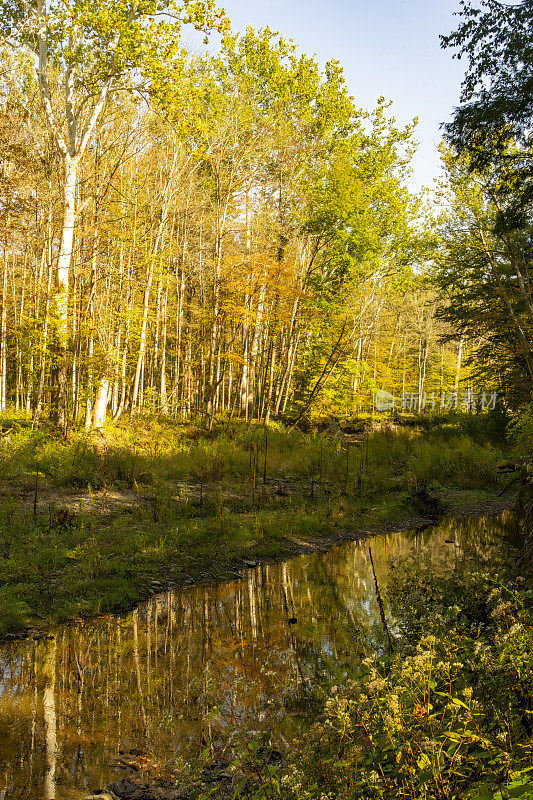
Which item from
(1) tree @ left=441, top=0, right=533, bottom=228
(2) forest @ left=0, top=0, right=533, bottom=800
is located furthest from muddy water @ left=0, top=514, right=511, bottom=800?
(1) tree @ left=441, top=0, right=533, bottom=228

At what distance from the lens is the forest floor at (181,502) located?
24.9ft

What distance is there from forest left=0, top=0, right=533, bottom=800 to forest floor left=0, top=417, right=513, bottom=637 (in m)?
0.06

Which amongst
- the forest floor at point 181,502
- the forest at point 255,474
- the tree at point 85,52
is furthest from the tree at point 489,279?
the tree at point 85,52

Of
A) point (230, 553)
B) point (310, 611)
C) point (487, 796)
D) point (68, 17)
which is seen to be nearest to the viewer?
point (487, 796)

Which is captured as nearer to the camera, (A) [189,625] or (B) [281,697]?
(B) [281,697]

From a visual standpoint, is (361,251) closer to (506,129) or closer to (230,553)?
(506,129)

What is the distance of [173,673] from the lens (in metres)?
5.37

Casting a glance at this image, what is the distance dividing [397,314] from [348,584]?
119 feet

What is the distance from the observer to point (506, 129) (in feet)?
33.6

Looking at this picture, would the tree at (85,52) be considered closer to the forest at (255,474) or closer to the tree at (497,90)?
the forest at (255,474)

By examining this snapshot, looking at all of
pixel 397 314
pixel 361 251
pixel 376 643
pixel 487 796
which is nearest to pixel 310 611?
pixel 376 643

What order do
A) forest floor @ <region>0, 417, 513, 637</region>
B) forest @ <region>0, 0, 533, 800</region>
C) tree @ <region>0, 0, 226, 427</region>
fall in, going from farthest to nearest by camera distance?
tree @ <region>0, 0, 226, 427</region>, forest floor @ <region>0, 417, 513, 637</region>, forest @ <region>0, 0, 533, 800</region>

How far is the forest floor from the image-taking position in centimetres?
759

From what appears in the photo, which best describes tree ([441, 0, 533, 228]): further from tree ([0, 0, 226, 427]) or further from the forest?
tree ([0, 0, 226, 427])
